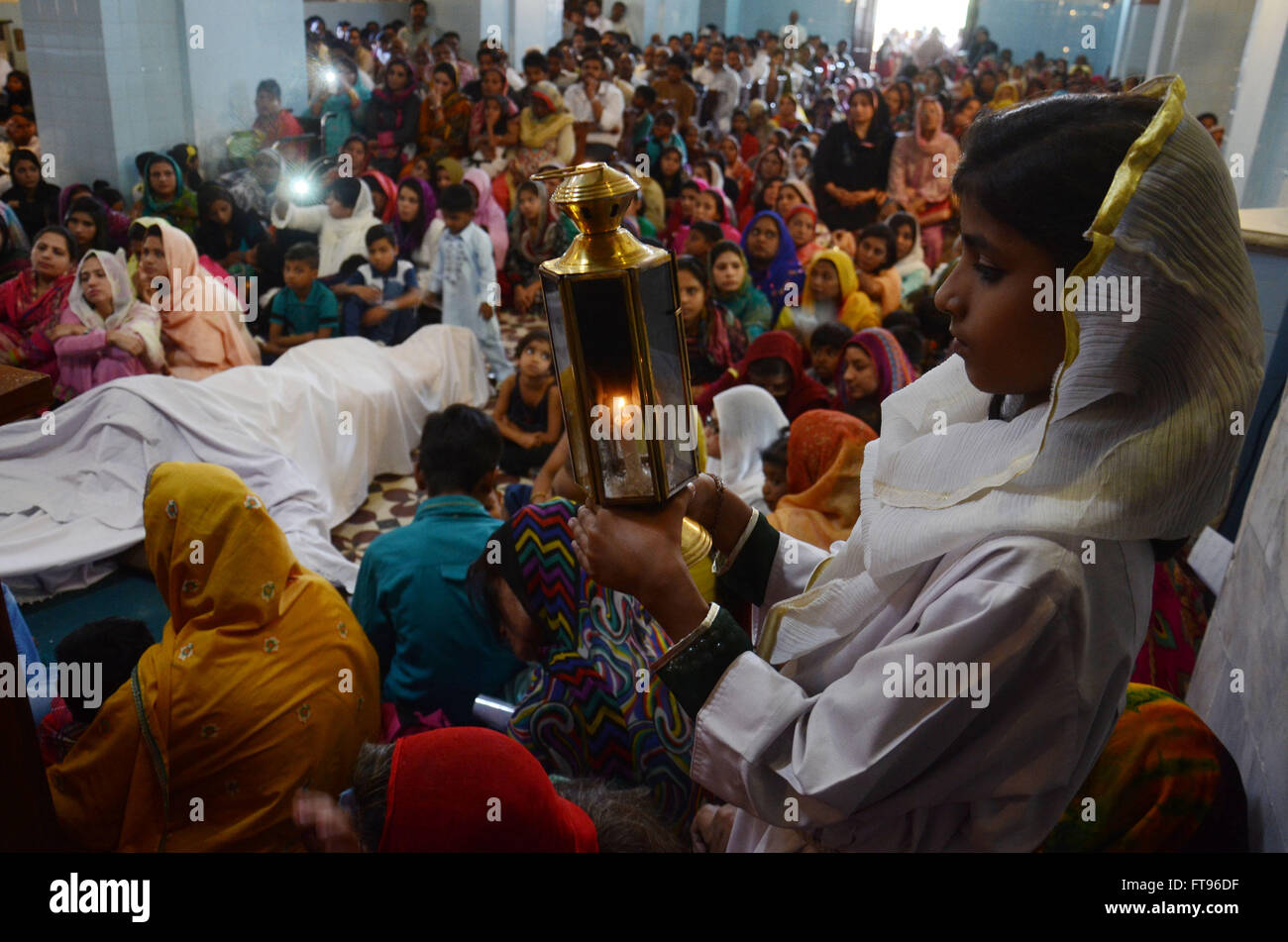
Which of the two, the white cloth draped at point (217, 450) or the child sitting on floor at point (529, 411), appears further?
the child sitting on floor at point (529, 411)

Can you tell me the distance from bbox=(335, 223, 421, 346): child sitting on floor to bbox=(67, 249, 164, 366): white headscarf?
1052mm

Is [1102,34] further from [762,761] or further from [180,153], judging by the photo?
[762,761]

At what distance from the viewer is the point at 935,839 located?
0.95 metres

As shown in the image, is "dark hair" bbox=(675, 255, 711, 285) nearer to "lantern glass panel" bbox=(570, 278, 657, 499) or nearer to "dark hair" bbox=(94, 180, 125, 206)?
"dark hair" bbox=(94, 180, 125, 206)

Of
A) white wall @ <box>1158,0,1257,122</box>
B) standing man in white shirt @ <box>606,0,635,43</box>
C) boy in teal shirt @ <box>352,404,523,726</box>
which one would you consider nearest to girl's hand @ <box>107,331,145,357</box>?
boy in teal shirt @ <box>352,404,523,726</box>

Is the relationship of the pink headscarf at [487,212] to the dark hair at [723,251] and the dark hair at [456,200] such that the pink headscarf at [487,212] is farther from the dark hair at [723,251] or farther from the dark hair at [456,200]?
the dark hair at [723,251]

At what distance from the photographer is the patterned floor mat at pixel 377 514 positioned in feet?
12.0

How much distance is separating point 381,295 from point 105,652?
3509 mm

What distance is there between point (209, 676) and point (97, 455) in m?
1.94

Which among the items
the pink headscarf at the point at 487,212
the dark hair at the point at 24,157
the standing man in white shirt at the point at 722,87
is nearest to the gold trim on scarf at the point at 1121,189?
the pink headscarf at the point at 487,212

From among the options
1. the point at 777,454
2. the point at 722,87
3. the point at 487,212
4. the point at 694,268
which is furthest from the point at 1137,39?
the point at 777,454

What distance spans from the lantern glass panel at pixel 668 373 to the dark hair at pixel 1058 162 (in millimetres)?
340

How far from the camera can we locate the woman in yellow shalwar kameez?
1.83 metres
